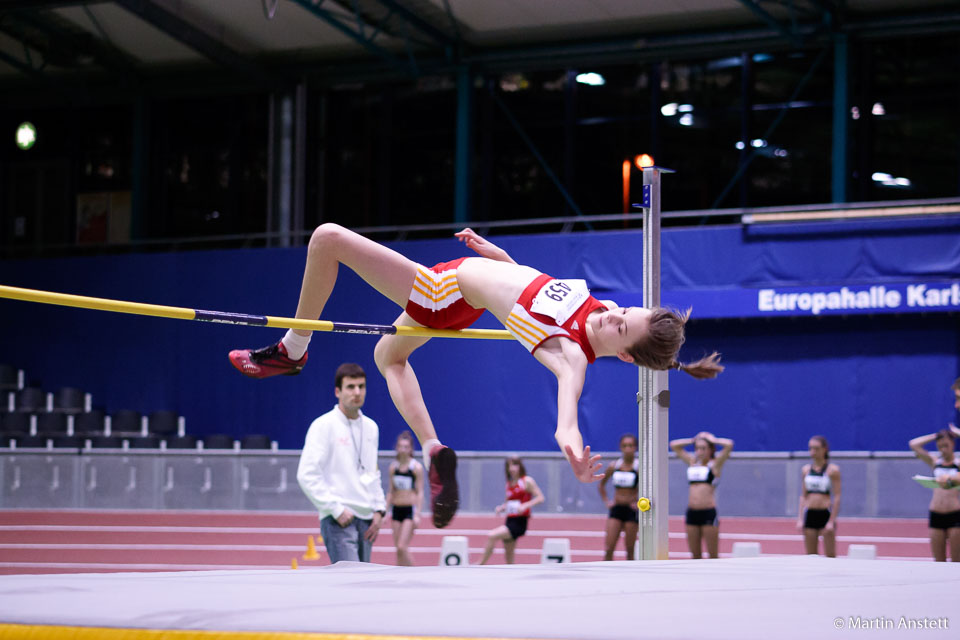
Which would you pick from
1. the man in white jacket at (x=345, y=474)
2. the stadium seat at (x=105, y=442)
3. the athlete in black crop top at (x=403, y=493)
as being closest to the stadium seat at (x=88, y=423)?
the stadium seat at (x=105, y=442)

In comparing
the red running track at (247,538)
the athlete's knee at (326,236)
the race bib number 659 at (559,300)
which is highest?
the athlete's knee at (326,236)

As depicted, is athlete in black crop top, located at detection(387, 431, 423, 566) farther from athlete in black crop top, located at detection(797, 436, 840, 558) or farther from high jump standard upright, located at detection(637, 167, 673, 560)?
high jump standard upright, located at detection(637, 167, 673, 560)

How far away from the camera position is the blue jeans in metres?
5.52

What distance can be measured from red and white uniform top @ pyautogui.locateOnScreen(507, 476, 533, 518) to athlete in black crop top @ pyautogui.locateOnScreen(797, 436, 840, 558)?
235 centimetres

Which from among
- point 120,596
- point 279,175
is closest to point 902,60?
point 279,175

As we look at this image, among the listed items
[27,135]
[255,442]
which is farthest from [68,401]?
[27,135]

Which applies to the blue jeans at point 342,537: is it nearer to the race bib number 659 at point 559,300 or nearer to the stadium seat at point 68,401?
the race bib number 659 at point 559,300

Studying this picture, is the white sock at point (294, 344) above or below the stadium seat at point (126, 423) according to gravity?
above

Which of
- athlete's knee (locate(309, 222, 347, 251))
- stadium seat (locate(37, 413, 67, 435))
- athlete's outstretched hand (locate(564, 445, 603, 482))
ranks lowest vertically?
stadium seat (locate(37, 413, 67, 435))

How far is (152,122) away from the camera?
18.0 metres

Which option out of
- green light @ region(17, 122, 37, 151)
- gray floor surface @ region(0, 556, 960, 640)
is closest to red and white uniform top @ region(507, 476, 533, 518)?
gray floor surface @ region(0, 556, 960, 640)

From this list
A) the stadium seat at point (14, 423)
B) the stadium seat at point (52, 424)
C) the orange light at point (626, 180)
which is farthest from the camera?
the orange light at point (626, 180)

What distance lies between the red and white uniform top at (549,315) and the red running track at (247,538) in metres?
5.89

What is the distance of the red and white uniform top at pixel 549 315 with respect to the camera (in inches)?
157
